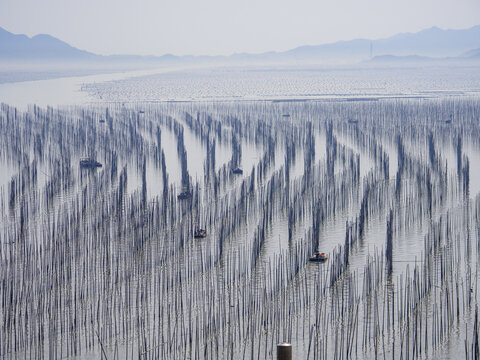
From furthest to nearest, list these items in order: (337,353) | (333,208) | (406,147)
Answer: (406,147), (333,208), (337,353)

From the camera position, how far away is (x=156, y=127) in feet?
124

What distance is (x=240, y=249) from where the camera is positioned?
1683cm

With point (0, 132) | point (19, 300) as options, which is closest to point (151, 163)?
point (0, 132)

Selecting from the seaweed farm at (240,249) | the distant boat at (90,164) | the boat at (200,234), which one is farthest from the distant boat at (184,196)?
the distant boat at (90,164)

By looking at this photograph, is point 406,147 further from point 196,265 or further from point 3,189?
point 196,265

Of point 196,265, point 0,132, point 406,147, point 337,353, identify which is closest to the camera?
point 337,353

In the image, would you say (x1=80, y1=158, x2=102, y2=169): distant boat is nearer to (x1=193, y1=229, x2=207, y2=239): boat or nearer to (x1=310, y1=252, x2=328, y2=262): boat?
(x1=193, y1=229, x2=207, y2=239): boat

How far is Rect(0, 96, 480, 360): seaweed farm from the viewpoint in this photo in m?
12.5

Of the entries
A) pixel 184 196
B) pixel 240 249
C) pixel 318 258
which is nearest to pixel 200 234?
pixel 240 249

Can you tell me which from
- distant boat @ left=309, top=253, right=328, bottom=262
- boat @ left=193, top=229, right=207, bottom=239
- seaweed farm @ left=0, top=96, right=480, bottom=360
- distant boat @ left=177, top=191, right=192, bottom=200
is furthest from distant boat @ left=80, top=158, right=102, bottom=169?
distant boat @ left=309, top=253, right=328, bottom=262

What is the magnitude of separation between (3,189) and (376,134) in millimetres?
15633

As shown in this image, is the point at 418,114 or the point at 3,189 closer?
the point at 3,189

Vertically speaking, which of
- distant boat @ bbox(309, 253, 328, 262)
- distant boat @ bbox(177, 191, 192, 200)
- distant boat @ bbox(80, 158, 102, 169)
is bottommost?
distant boat @ bbox(309, 253, 328, 262)

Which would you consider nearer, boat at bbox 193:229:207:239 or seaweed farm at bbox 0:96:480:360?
seaweed farm at bbox 0:96:480:360
